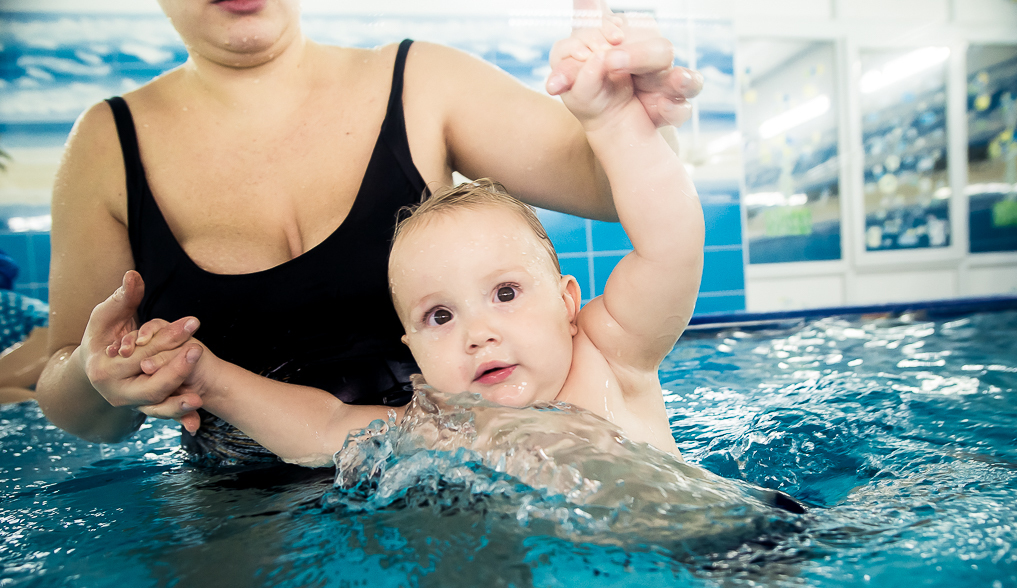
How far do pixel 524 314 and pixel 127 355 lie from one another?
1.92ft

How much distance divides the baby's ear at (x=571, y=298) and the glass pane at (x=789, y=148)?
19.1ft

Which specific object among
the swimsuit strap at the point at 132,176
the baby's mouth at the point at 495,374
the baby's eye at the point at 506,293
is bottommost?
the baby's mouth at the point at 495,374

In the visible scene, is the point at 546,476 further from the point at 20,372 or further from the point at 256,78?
the point at 20,372

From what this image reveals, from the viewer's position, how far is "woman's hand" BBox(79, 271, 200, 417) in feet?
2.89

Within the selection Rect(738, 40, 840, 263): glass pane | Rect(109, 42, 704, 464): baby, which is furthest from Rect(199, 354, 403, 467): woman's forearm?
Rect(738, 40, 840, 263): glass pane

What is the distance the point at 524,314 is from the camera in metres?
1.03

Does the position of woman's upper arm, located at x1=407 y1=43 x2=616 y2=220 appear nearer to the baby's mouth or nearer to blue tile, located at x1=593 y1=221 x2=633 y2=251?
the baby's mouth

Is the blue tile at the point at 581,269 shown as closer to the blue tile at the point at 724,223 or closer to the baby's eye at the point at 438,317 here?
the blue tile at the point at 724,223

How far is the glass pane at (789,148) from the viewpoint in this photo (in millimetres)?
6469

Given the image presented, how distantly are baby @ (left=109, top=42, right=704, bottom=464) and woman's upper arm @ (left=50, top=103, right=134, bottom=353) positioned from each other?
380 millimetres

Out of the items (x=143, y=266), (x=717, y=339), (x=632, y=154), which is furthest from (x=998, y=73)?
(x=143, y=266)

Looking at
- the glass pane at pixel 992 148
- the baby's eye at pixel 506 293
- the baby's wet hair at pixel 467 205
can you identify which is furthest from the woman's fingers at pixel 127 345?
the glass pane at pixel 992 148

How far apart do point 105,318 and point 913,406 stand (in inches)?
67.1

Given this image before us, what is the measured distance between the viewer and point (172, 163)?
124cm
